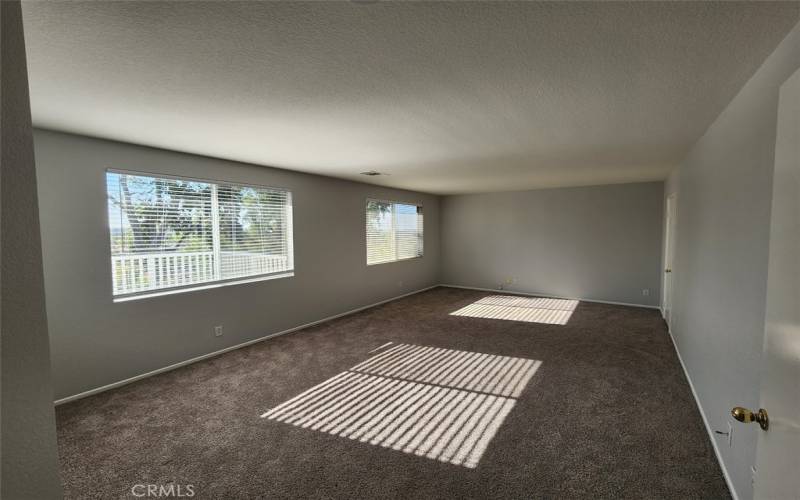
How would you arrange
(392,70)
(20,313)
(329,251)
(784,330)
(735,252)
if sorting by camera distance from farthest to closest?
1. (329,251)
2. (735,252)
3. (392,70)
4. (784,330)
5. (20,313)

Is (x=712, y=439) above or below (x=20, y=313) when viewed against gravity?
below

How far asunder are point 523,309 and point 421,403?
151 inches

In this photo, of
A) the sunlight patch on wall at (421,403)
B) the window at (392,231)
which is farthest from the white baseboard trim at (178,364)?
the sunlight patch on wall at (421,403)

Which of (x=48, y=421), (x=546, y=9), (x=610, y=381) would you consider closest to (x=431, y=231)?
(x=610, y=381)

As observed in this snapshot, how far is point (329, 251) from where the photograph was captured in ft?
18.4

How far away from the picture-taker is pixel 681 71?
6.02ft

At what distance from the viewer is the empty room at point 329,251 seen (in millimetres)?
1281

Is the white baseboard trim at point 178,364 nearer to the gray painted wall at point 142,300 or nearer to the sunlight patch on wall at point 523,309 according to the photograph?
the gray painted wall at point 142,300

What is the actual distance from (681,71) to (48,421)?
2.71 meters

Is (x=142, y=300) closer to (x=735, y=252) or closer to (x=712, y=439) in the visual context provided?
(x=735, y=252)

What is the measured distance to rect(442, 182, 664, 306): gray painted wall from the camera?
6.43 metres

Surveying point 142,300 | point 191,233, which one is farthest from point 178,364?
point 191,233

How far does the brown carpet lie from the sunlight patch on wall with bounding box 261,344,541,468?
0.05 feet

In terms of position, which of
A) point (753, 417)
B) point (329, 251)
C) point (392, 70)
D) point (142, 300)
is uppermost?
point (392, 70)
